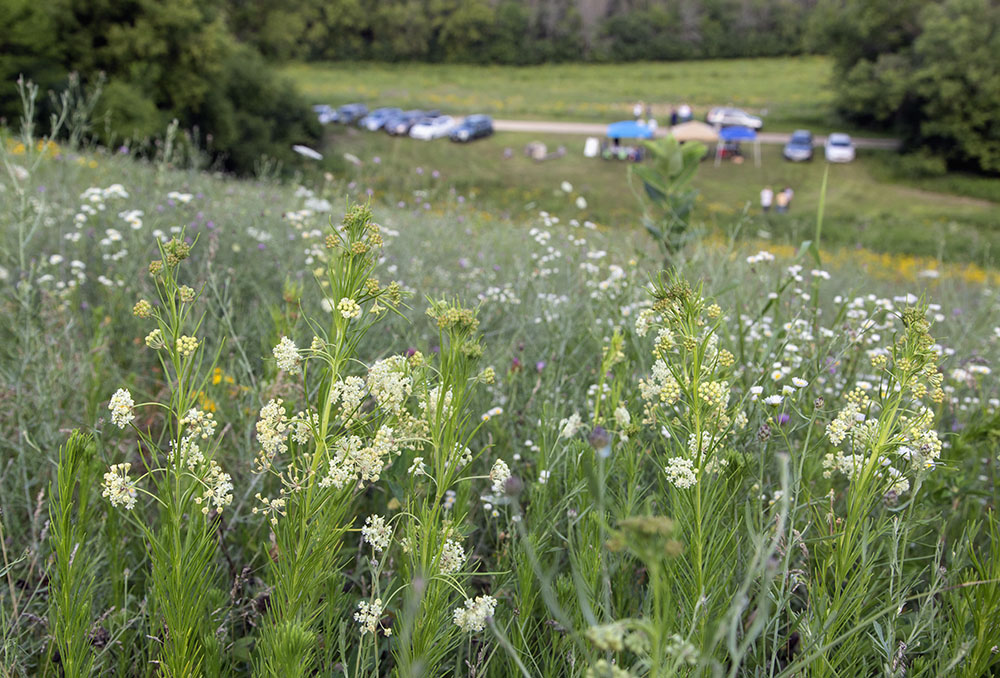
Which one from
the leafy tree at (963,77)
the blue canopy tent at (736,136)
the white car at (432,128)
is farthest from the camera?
the white car at (432,128)

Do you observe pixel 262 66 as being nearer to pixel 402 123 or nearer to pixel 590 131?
pixel 402 123

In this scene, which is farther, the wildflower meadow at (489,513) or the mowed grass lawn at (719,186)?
the mowed grass lawn at (719,186)

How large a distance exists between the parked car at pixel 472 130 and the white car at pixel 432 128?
51 centimetres

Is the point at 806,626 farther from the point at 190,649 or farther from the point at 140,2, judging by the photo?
the point at 140,2

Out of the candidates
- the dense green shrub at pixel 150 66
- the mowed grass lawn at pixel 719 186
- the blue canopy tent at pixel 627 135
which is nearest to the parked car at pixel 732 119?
the mowed grass lawn at pixel 719 186

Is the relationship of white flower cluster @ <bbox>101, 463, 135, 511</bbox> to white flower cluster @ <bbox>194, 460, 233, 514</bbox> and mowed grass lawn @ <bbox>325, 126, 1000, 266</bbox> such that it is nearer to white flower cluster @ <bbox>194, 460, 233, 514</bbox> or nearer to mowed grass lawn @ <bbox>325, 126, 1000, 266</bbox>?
white flower cluster @ <bbox>194, 460, 233, 514</bbox>

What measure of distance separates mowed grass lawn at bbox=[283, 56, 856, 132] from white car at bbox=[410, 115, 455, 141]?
6.39 metres

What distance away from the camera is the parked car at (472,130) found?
34594 mm

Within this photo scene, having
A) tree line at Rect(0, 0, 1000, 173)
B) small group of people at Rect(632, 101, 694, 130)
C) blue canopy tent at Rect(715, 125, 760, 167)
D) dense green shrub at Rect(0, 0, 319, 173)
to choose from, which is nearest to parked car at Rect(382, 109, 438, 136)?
tree line at Rect(0, 0, 1000, 173)

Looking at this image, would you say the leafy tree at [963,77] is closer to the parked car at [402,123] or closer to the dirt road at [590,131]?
the dirt road at [590,131]

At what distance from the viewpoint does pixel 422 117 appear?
122 feet

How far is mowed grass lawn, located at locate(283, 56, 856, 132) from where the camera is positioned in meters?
42.4

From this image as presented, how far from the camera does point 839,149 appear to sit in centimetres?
3369

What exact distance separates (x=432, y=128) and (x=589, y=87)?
21291 mm
